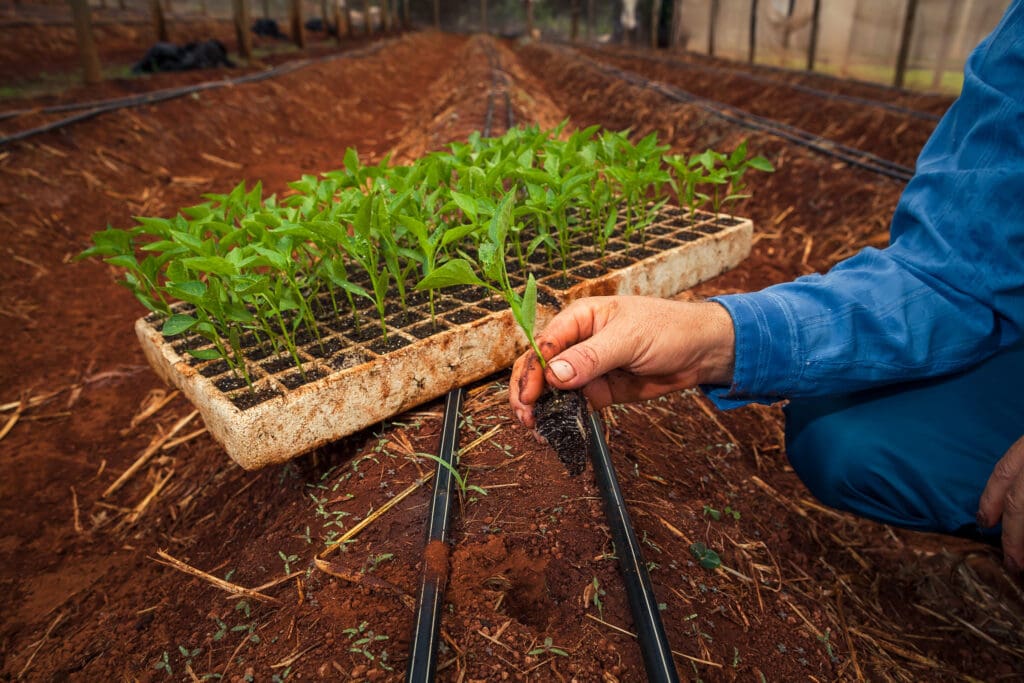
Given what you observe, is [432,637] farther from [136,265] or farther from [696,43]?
[696,43]

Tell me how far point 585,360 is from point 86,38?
7.74m

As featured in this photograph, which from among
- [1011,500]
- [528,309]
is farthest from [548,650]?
[1011,500]

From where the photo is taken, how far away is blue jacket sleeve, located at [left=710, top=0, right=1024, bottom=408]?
4.07 ft

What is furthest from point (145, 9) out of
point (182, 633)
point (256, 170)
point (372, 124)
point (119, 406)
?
point (182, 633)

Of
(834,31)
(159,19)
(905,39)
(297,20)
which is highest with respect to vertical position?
(297,20)

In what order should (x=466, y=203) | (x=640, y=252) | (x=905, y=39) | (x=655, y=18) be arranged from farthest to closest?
(x=655, y=18) < (x=905, y=39) < (x=640, y=252) < (x=466, y=203)

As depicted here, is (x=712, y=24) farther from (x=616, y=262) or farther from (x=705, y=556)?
(x=705, y=556)

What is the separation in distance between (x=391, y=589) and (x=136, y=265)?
143cm

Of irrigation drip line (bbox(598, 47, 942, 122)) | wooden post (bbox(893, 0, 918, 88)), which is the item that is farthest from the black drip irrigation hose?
wooden post (bbox(893, 0, 918, 88))

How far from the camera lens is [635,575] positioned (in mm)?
1430

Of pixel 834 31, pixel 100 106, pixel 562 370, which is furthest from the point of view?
pixel 834 31

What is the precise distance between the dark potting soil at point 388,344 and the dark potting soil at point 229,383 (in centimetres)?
42

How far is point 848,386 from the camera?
4.47ft

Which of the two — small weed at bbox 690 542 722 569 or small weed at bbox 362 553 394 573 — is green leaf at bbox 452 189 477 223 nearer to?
small weed at bbox 362 553 394 573
